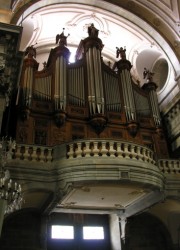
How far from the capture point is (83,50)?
1186 cm

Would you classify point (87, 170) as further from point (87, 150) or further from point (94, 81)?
point (94, 81)

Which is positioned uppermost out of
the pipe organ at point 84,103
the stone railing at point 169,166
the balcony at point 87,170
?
the pipe organ at point 84,103

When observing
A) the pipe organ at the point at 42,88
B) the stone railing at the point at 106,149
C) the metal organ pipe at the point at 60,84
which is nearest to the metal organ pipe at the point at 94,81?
the metal organ pipe at the point at 60,84

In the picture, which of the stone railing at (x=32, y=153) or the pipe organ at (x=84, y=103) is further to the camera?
the pipe organ at (x=84, y=103)

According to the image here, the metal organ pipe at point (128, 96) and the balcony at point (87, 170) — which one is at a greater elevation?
the metal organ pipe at point (128, 96)

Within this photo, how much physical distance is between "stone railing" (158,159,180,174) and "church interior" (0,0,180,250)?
3 centimetres

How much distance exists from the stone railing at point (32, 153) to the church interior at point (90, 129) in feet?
0.08

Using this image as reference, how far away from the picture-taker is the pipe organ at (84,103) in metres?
9.69

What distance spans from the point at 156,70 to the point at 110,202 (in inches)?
262

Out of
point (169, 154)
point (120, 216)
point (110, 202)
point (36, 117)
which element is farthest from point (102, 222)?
point (36, 117)

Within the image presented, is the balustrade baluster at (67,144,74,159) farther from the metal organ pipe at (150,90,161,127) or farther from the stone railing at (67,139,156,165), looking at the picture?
the metal organ pipe at (150,90,161,127)

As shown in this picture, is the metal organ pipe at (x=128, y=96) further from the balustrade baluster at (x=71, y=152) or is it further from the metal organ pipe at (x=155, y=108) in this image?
the balustrade baluster at (x=71, y=152)

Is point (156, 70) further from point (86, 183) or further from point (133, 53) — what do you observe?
point (86, 183)

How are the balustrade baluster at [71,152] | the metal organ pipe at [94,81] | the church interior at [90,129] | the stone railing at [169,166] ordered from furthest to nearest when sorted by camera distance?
the metal organ pipe at [94,81] < the stone railing at [169,166] < the balustrade baluster at [71,152] < the church interior at [90,129]
